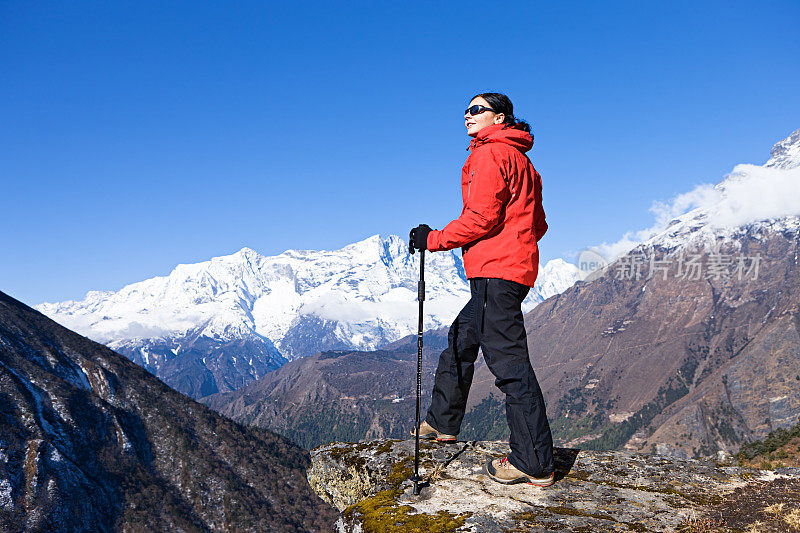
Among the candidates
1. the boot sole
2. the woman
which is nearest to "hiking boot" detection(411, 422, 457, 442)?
the woman

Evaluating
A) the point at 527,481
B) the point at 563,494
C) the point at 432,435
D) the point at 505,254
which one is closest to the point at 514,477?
the point at 527,481

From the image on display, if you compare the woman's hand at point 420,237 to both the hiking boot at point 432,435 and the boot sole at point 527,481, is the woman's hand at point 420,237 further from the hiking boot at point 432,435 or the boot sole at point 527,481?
the boot sole at point 527,481

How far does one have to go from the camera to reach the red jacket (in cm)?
683

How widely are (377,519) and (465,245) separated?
3.76 m

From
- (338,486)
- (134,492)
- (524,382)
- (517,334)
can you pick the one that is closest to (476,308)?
(517,334)

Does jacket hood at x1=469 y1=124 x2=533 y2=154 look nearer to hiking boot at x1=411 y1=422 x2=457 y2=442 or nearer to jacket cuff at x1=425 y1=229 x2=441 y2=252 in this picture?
jacket cuff at x1=425 y1=229 x2=441 y2=252

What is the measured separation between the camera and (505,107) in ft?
25.1

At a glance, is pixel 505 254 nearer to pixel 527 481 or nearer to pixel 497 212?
pixel 497 212

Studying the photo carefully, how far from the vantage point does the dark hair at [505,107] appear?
24.8 ft

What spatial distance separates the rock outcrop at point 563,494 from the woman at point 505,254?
54cm

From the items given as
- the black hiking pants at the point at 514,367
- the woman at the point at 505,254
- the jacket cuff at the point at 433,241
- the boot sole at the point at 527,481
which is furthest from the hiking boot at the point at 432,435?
the jacket cuff at the point at 433,241

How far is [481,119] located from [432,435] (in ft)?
17.0

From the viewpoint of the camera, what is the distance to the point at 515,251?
7035mm

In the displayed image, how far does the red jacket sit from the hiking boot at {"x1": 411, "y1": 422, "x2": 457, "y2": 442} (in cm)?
290
